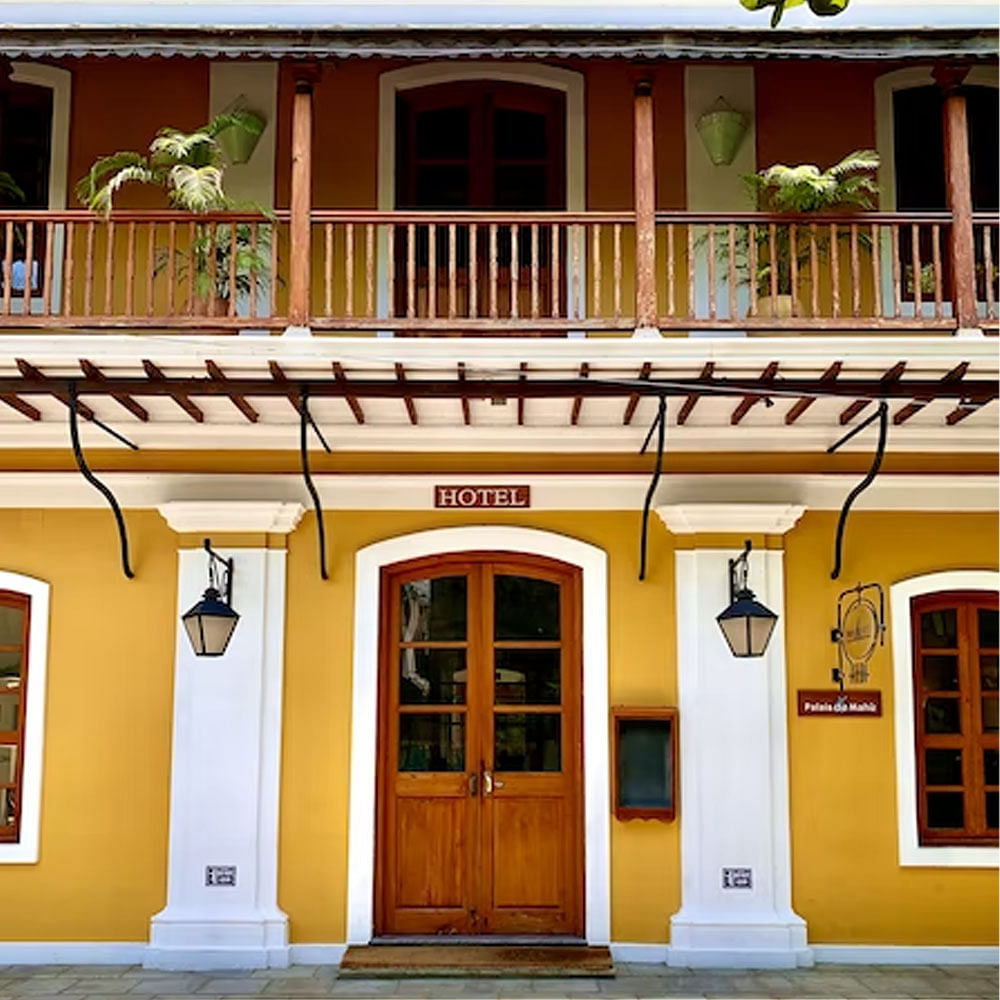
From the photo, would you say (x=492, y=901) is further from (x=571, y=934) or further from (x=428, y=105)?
(x=428, y=105)

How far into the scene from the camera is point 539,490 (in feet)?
30.0

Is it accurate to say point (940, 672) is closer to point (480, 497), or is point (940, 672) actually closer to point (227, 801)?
point (480, 497)

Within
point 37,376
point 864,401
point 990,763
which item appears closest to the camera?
point 37,376

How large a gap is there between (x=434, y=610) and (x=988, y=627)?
4032mm

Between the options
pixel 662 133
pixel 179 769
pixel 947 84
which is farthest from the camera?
pixel 662 133

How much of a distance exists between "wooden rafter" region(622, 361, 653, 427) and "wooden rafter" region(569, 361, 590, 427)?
0.32m

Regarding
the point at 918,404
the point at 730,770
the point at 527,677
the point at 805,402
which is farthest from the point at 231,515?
the point at 918,404

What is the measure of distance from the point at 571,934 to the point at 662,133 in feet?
19.4

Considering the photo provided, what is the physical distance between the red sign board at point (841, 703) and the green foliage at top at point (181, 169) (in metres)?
5.24

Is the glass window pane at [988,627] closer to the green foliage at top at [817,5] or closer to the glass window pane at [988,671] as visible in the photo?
the glass window pane at [988,671]

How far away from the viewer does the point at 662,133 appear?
31.4 feet

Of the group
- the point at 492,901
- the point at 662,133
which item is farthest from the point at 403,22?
the point at 492,901

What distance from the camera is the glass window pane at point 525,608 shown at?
365 inches

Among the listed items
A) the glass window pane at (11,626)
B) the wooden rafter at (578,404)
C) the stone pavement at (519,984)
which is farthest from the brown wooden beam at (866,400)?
the glass window pane at (11,626)
